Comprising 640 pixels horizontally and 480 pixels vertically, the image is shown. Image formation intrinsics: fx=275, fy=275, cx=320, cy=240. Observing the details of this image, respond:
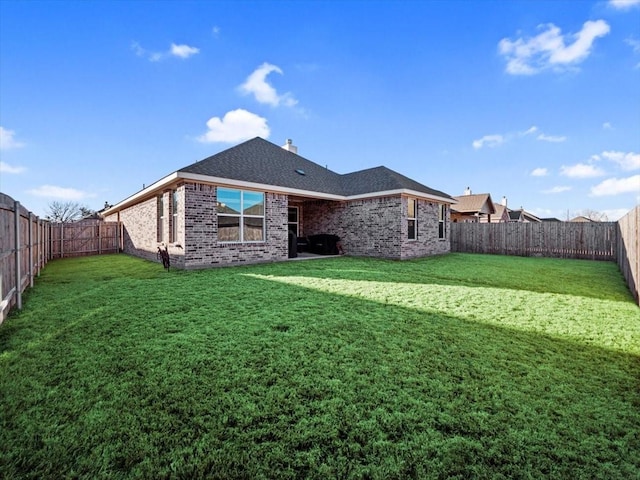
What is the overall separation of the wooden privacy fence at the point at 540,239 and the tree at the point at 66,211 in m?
45.3

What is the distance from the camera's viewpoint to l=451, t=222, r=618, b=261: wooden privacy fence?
13523 millimetres

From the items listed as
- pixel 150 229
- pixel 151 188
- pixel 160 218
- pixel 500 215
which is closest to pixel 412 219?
pixel 160 218

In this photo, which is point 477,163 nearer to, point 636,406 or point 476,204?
point 476,204

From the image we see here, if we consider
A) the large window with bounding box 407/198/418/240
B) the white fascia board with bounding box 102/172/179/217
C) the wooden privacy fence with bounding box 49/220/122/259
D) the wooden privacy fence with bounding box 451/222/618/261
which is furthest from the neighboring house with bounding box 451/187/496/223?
the wooden privacy fence with bounding box 49/220/122/259

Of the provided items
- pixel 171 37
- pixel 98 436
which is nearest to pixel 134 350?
pixel 98 436

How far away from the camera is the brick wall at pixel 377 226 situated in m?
11.9

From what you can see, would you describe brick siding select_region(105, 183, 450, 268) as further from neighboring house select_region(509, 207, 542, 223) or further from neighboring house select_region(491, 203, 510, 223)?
neighboring house select_region(509, 207, 542, 223)

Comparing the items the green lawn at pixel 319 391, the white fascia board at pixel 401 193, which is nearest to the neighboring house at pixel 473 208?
the white fascia board at pixel 401 193

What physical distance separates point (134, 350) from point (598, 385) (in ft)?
15.0

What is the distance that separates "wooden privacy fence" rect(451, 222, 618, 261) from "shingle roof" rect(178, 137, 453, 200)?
12.6 ft

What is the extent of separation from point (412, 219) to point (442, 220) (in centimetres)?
341

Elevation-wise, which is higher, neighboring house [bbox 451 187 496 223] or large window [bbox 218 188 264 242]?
neighboring house [bbox 451 187 496 223]

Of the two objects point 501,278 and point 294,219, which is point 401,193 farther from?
point 294,219

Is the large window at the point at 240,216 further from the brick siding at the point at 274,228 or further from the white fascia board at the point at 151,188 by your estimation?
the white fascia board at the point at 151,188
